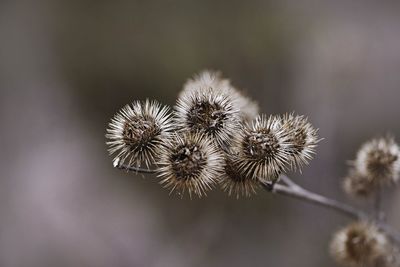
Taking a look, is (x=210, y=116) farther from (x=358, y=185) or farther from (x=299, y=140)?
(x=358, y=185)

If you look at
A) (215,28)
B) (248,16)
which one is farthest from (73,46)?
(248,16)

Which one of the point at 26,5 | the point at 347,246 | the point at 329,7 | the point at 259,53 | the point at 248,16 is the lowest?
the point at 347,246

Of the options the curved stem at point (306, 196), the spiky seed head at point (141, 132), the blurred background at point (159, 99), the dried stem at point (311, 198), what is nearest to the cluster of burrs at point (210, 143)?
the spiky seed head at point (141, 132)

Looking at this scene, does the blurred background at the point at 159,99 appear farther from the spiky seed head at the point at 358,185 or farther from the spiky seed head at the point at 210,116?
the spiky seed head at the point at 210,116

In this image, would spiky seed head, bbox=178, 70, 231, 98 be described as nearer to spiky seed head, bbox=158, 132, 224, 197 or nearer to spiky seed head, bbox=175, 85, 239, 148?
spiky seed head, bbox=175, 85, 239, 148

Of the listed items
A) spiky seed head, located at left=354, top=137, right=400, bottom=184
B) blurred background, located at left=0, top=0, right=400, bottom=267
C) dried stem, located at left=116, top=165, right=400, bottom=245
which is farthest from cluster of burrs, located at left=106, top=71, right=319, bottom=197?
blurred background, located at left=0, top=0, right=400, bottom=267

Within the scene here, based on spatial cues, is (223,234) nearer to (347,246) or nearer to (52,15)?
(347,246)
